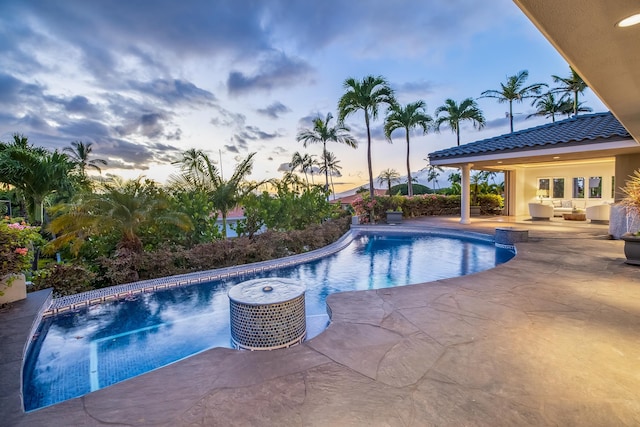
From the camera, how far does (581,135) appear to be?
11438 mm

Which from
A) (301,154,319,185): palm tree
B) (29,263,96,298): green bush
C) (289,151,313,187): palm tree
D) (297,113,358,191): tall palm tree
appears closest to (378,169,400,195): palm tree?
(301,154,319,185): palm tree

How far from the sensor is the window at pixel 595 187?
17453mm

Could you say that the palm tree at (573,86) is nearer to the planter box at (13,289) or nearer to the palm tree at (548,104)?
the palm tree at (548,104)

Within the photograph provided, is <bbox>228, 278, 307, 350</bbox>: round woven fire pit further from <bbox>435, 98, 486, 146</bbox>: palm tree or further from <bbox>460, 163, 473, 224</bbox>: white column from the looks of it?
<bbox>435, 98, 486, 146</bbox>: palm tree

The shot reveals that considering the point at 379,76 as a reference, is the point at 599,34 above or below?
below

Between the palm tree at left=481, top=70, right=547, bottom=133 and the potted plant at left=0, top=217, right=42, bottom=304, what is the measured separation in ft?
105

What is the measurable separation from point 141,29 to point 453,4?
9.47 meters

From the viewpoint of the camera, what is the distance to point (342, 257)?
1062cm

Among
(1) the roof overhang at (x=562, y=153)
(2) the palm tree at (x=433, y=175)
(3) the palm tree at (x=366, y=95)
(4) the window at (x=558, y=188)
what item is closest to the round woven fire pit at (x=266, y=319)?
(1) the roof overhang at (x=562, y=153)

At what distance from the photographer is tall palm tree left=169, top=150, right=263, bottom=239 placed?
10.3m

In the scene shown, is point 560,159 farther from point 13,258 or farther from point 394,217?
point 13,258

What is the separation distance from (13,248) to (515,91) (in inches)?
1375

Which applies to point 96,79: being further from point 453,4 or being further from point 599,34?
point 599,34

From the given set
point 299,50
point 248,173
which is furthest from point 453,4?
point 248,173
